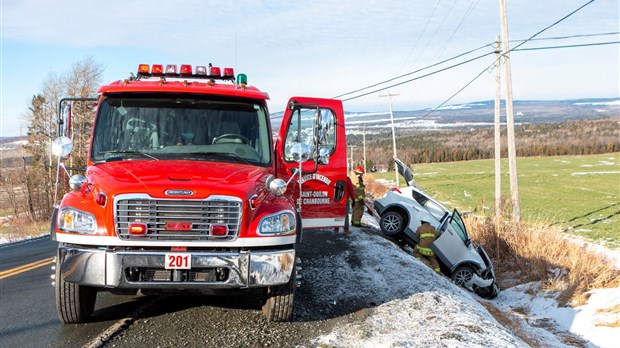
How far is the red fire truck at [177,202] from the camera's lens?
433 cm

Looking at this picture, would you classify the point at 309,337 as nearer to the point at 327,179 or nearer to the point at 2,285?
the point at 327,179

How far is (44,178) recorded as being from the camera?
4231 cm

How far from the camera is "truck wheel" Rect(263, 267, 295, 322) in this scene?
194 inches

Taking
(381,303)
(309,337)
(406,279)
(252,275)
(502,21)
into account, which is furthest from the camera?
(502,21)

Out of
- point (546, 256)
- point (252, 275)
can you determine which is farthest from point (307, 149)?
point (546, 256)

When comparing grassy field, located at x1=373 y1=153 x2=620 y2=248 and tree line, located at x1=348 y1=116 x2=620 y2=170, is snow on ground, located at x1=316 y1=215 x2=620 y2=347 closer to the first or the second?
grassy field, located at x1=373 y1=153 x2=620 y2=248

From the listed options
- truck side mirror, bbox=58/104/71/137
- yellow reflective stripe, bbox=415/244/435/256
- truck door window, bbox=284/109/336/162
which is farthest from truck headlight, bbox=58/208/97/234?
yellow reflective stripe, bbox=415/244/435/256

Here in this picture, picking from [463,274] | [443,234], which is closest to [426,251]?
[443,234]

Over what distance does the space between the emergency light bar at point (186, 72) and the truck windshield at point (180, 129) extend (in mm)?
1139

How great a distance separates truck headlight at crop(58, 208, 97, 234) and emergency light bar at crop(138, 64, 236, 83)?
8.63 ft

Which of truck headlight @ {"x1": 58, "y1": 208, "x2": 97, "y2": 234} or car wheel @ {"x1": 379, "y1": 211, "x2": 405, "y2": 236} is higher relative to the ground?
truck headlight @ {"x1": 58, "y1": 208, "x2": 97, "y2": 234}

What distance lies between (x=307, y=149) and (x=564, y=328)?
7.08m

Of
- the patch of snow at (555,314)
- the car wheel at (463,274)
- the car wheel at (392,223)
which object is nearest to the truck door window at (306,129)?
the patch of snow at (555,314)

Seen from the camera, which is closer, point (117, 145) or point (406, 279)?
point (117, 145)
